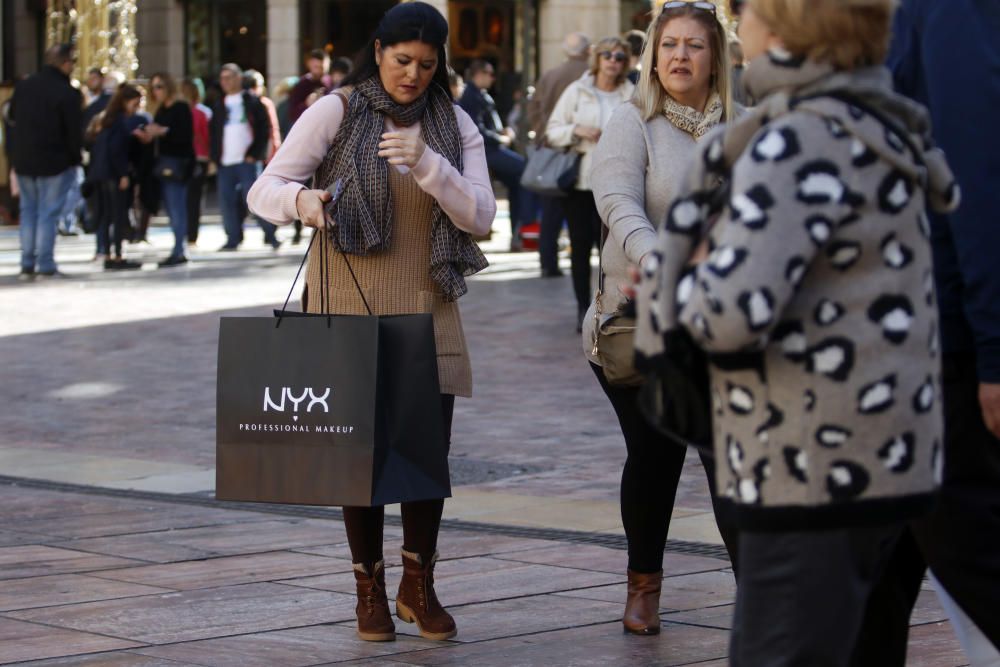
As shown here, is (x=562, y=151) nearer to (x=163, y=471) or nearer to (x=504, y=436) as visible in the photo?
(x=504, y=436)

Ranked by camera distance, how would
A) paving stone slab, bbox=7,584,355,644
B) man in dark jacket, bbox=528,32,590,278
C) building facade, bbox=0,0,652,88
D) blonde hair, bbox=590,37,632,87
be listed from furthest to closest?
building facade, bbox=0,0,652,88 → man in dark jacket, bbox=528,32,590,278 → blonde hair, bbox=590,37,632,87 → paving stone slab, bbox=7,584,355,644

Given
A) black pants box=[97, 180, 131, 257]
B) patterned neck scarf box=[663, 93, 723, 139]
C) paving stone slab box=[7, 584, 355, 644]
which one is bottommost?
black pants box=[97, 180, 131, 257]

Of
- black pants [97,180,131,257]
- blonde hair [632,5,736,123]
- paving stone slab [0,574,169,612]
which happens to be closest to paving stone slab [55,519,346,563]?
paving stone slab [0,574,169,612]

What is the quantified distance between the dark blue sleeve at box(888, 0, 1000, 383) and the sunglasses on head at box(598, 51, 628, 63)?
8.76 meters

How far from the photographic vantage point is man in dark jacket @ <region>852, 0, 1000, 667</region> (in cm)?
357

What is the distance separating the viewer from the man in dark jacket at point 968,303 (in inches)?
140

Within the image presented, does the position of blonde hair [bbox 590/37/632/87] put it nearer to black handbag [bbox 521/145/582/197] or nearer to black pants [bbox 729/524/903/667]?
black handbag [bbox 521/145/582/197]

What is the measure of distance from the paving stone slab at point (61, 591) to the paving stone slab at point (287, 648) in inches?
27.7

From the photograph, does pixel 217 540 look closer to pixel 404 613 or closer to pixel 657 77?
pixel 404 613

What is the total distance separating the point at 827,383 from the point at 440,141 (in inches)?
102

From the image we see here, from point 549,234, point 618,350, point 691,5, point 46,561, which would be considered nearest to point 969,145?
point 618,350

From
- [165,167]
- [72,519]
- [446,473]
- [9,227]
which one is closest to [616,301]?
[446,473]

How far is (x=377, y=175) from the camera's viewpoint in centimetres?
538

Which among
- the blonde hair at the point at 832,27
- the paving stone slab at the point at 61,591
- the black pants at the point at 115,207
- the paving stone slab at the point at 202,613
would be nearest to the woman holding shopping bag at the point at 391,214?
the paving stone slab at the point at 202,613
